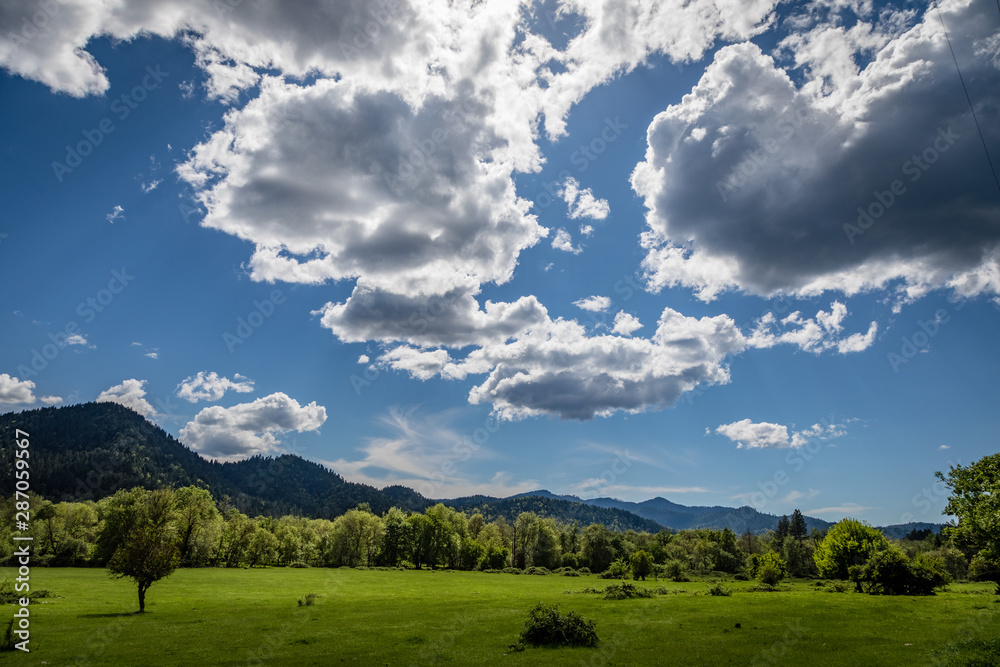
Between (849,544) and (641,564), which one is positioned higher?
(849,544)

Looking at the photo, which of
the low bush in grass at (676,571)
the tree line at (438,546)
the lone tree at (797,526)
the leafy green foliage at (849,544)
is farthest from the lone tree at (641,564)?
the lone tree at (797,526)

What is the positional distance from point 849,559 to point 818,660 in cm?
6712

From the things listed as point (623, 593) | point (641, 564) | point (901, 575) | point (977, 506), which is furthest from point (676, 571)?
point (977, 506)

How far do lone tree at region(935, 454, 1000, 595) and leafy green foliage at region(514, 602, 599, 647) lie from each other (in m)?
27.9

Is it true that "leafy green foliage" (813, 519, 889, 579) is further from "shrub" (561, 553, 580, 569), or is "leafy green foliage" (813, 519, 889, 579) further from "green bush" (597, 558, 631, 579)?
"shrub" (561, 553, 580, 569)

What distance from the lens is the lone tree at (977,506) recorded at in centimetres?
3225

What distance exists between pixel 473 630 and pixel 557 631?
302 inches

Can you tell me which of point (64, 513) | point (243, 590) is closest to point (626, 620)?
point (243, 590)

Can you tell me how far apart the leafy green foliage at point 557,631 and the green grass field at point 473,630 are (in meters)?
1.35

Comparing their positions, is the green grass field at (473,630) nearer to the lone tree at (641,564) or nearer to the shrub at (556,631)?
the shrub at (556,631)

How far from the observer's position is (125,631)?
34562 mm

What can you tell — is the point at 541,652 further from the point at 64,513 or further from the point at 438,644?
the point at 64,513

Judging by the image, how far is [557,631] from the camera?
32969mm

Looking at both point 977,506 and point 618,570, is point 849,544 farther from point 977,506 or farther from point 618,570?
point 977,506
